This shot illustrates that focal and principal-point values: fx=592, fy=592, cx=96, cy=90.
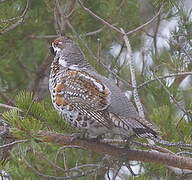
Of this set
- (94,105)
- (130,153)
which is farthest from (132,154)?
(94,105)

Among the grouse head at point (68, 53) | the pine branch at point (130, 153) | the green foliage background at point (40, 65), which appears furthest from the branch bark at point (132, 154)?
the grouse head at point (68, 53)

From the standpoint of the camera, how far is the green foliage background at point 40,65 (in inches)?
119

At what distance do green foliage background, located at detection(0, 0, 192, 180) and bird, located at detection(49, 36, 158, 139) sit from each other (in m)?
0.10

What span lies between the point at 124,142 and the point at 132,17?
6.22 feet

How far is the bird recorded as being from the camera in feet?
10.2

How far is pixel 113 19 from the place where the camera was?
4.64 metres

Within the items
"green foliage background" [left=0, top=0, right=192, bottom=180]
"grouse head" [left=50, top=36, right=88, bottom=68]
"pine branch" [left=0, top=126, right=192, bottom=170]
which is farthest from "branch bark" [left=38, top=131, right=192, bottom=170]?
"grouse head" [left=50, top=36, right=88, bottom=68]

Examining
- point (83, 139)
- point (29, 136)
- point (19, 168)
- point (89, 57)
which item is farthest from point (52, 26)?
point (29, 136)

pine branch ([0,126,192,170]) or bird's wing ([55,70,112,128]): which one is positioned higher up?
bird's wing ([55,70,112,128])

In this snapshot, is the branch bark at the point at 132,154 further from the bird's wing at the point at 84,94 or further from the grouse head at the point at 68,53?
the grouse head at the point at 68,53

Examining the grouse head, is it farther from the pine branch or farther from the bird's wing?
Answer: the pine branch

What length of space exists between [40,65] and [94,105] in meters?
2.15

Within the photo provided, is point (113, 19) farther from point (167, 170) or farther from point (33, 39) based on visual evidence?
point (167, 170)

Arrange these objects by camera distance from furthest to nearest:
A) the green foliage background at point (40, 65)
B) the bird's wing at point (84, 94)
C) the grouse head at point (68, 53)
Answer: the grouse head at point (68, 53) < the bird's wing at point (84, 94) < the green foliage background at point (40, 65)
